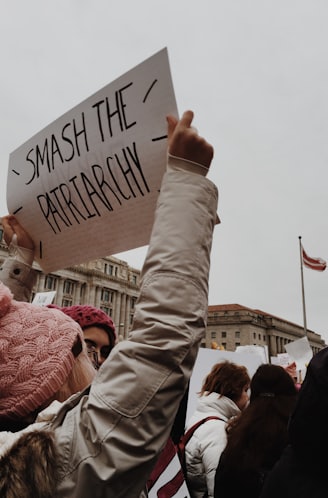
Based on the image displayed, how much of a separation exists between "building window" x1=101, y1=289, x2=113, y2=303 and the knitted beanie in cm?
4869

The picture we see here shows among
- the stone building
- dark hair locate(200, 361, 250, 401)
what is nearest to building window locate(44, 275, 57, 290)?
the stone building

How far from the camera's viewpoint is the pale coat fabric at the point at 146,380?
89cm

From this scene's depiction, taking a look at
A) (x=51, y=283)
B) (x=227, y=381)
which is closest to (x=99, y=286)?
(x=51, y=283)

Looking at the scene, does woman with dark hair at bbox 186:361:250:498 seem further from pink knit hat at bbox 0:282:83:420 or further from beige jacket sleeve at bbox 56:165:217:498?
beige jacket sleeve at bbox 56:165:217:498

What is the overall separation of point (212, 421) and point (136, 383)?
2.14 m

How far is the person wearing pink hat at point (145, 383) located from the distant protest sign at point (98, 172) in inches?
20.3

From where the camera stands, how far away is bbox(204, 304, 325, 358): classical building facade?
72438 millimetres

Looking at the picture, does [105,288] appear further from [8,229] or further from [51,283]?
[8,229]

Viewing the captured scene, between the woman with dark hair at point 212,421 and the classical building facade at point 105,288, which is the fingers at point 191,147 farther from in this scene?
the classical building facade at point 105,288

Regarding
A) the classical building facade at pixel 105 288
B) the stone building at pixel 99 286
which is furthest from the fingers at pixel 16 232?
the stone building at pixel 99 286

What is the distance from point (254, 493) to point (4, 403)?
146cm

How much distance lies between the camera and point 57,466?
0.93 m

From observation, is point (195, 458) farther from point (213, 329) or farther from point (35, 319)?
point (213, 329)

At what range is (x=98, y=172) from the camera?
5.83 feet
